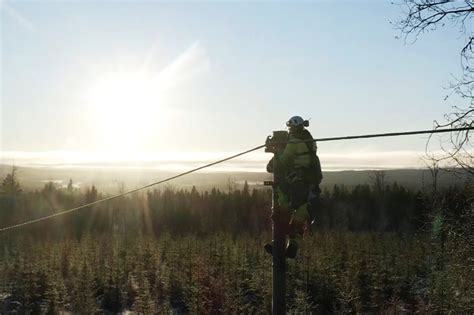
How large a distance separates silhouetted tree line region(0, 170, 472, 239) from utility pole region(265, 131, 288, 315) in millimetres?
44924

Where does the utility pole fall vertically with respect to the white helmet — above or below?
below

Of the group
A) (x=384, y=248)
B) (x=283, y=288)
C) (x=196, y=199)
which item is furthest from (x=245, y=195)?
(x=283, y=288)

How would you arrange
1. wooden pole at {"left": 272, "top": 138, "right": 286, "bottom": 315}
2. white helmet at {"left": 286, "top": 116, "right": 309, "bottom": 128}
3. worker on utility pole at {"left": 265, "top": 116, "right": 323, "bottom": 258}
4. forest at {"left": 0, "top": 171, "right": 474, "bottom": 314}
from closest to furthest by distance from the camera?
wooden pole at {"left": 272, "top": 138, "right": 286, "bottom": 315}, worker on utility pole at {"left": 265, "top": 116, "right": 323, "bottom": 258}, white helmet at {"left": 286, "top": 116, "right": 309, "bottom": 128}, forest at {"left": 0, "top": 171, "right": 474, "bottom": 314}

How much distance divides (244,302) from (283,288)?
11.6 m

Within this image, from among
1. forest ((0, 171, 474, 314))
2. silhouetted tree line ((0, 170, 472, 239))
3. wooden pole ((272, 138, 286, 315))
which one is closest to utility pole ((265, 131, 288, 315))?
wooden pole ((272, 138, 286, 315))

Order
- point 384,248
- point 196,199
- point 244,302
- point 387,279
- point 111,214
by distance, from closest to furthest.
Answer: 1. point 244,302
2. point 387,279
3. point 384,248
4. point 111,214
5. point 196,199

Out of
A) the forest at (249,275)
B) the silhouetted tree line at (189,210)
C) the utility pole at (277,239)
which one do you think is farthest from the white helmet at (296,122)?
the silhouetted tree line at (189,210)

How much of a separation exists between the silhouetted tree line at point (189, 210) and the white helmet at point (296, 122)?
44.8 meters

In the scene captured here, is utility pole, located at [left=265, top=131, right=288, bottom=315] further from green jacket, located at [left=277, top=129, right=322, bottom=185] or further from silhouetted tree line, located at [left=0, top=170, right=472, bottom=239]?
silhouetted tree line, located at [left=0, top=170, right=472, bottom=239]

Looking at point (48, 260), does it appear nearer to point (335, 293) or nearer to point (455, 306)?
point (335, 293)

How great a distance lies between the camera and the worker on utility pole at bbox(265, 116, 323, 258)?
182 inches

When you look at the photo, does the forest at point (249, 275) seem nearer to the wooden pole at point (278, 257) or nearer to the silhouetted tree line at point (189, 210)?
the wooden pole at point (278, 257)

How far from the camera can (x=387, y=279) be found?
18.0m

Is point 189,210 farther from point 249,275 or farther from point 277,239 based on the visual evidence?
point 277,239
